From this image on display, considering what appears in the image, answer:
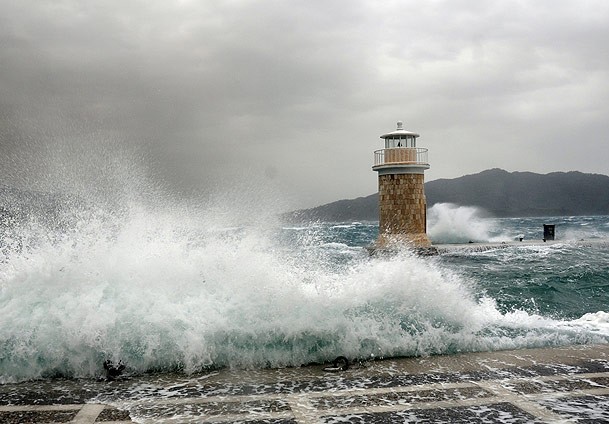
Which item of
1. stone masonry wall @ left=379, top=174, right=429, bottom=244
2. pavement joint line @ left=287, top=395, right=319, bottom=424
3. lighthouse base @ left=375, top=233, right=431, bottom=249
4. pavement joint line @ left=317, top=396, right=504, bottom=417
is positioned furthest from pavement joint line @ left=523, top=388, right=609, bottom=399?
stone masonry wall @ left=379, top=174, right=429, bottom=244

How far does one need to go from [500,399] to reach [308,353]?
77.8 inches

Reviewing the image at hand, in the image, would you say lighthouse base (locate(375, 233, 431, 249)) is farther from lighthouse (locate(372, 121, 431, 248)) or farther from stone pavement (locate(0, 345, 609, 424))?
stone pavement (locate(0, 345, 609, 424))

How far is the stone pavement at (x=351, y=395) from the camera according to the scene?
3.53m

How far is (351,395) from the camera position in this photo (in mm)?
4004

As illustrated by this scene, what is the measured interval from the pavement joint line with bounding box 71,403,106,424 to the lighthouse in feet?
56.9

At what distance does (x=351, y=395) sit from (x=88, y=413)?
6.43 ft

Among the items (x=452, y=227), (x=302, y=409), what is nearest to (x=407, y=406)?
(x=302, y=409)

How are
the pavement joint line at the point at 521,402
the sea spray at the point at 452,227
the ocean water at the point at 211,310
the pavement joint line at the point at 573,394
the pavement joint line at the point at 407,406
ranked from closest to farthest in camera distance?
the pavement joint line at the point at 521,402 < the pavement joint line at the point at 407,406 < the pavement joint line at the point at 573,394 < the ocean water at the point at 211,310 < the sea spray at the point at 452,227

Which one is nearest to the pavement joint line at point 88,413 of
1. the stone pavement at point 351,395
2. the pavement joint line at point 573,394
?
the stone pavement at point 351,395

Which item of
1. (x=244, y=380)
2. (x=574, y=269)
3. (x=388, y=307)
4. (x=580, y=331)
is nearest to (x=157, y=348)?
(x=244, y=380)

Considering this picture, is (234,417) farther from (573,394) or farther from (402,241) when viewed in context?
(402,241)

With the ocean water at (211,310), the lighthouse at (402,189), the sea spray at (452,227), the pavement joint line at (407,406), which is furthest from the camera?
the sea spray at (452,227)

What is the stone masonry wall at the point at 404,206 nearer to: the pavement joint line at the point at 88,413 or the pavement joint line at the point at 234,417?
the pavement joint line at the point at 234,417

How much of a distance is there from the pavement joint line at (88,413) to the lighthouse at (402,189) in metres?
17.3
